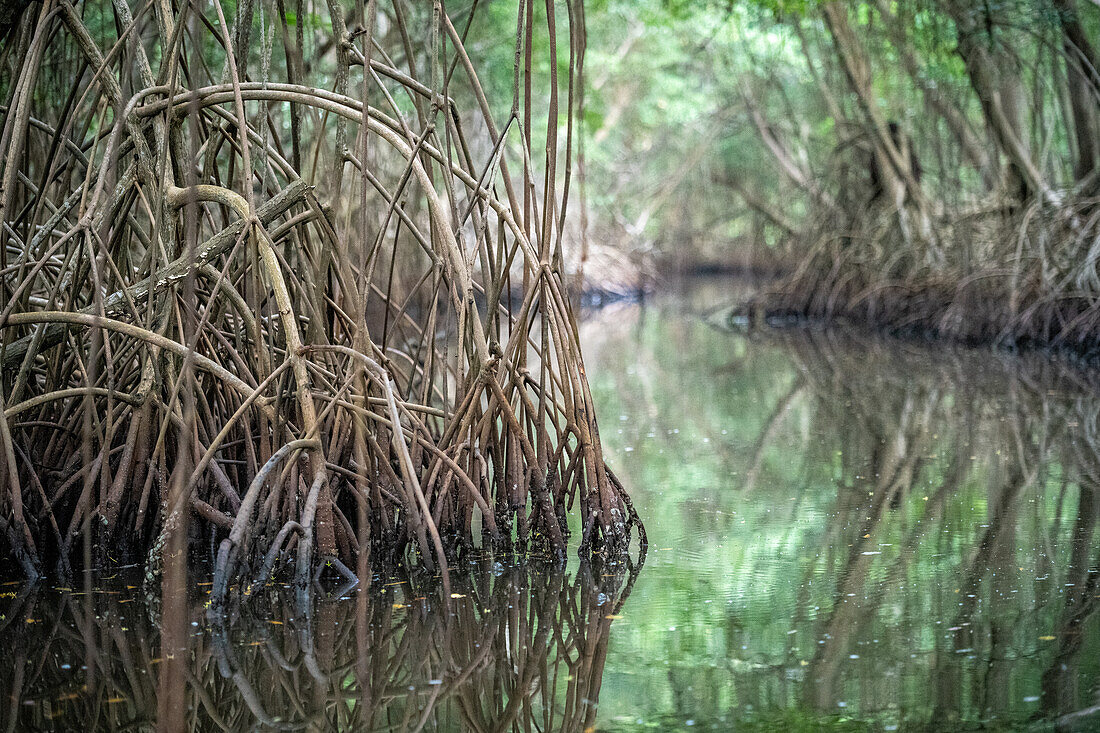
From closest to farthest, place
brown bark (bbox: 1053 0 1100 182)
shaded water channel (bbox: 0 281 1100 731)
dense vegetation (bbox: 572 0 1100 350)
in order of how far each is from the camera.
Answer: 1. shaded water channel (bbox: 0 281 1100 731)
2. brown bark (bbox: 1053 0 1100 182)
3. dense vegetation (bbox: 572 0 1100 350)

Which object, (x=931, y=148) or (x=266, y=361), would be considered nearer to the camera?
(x=266, y=361)

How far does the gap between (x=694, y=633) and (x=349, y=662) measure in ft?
2.96

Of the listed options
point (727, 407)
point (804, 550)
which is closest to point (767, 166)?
point (727, 407)

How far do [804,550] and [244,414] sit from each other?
1.89 metres

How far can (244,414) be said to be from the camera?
354 cm

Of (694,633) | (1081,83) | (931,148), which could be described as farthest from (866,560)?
(931,148)

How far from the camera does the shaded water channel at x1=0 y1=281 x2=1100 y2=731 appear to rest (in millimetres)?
2664

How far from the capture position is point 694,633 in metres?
3.16

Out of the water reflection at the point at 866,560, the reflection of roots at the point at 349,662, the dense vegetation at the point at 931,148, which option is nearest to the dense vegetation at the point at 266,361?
the reflection of roots at the point at 349,662

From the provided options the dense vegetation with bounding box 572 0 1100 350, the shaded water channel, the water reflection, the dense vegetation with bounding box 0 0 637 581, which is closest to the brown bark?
the dense vegetation with bounding box 572 0 1100 350

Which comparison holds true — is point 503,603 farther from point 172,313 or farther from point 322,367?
point 172,313

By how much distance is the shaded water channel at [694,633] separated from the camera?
2.66 meters

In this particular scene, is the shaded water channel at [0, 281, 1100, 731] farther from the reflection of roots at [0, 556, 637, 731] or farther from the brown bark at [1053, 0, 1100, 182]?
the brown bark at [1053, 0, 1100, 182]

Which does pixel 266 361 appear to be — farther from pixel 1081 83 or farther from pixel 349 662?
pixel 1081 83
